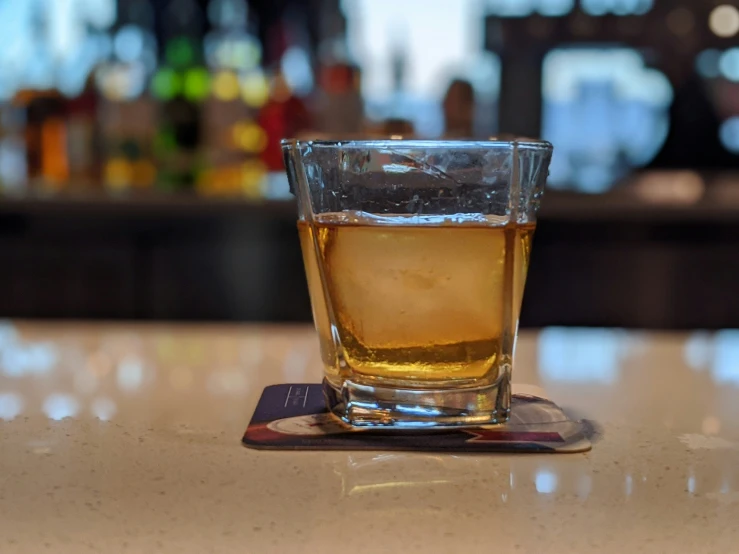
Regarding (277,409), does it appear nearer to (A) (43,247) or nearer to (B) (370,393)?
(B) (370,393)

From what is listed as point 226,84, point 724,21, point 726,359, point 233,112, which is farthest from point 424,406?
point 724,21

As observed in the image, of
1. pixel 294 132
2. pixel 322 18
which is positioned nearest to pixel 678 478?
pixel 294 132

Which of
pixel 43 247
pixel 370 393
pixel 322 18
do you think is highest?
pixel 322 18

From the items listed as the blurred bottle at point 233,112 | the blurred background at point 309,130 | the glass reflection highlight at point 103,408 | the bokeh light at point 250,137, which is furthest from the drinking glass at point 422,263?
the bokeh light at point 250,137

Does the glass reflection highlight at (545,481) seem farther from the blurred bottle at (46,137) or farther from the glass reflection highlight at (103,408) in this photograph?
Answer: the blurred bottle at (46,137)

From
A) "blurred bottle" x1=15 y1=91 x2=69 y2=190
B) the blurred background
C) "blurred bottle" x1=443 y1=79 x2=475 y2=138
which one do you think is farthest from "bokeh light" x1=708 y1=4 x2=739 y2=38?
"blurred bottle" x1=15 y1=91 x2=69 y2=190

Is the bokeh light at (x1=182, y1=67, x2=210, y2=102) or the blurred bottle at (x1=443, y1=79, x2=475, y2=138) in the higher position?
the bokeh light at (x1=182, y1=67, x2=210, y2=102)

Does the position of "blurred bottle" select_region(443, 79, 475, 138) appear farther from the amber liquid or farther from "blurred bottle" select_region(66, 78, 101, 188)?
the amber liquid
